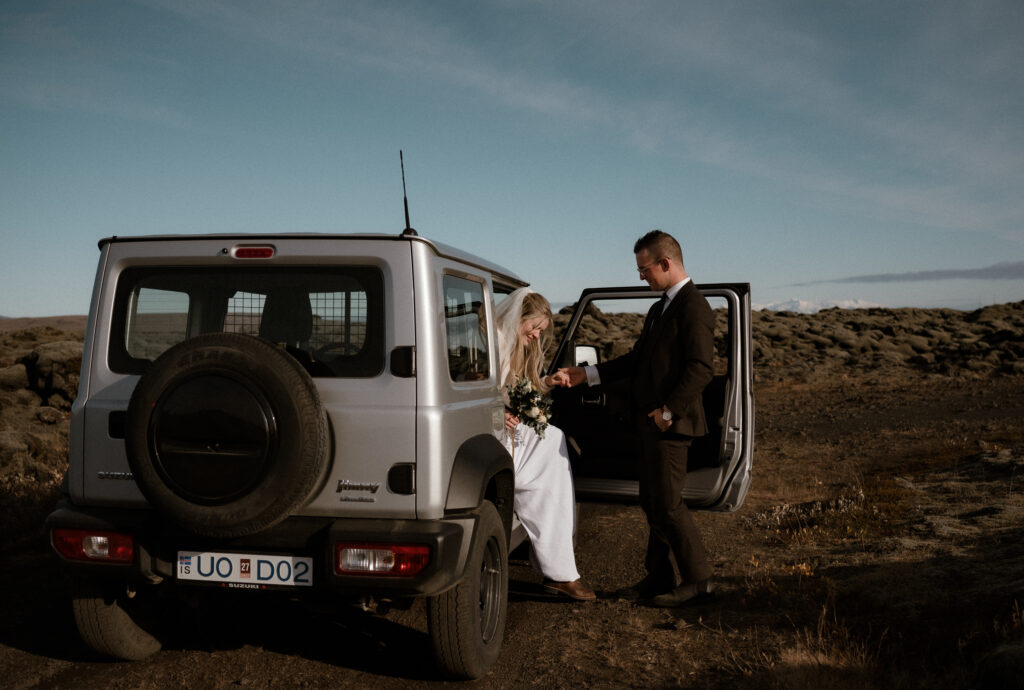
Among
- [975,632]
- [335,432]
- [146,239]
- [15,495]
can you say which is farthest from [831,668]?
[15,495]

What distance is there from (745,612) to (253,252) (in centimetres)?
341

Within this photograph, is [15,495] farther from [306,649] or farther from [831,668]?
[831,668]

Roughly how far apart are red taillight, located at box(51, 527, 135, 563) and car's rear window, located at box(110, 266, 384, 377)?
0.70m

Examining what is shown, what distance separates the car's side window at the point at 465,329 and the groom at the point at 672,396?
1080mm

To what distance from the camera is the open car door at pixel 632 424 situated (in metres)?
5.48

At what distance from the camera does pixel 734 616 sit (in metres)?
4.71

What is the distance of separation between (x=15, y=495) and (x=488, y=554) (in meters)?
6.05

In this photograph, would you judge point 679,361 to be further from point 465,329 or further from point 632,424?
point 465,329

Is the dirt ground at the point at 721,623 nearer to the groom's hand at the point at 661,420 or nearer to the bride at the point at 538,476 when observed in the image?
the bride at the point at 538,476

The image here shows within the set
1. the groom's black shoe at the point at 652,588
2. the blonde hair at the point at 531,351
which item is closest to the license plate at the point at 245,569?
→ the blonde hair at the point at 531,351

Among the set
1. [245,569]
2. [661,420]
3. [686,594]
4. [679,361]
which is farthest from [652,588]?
[245,569]

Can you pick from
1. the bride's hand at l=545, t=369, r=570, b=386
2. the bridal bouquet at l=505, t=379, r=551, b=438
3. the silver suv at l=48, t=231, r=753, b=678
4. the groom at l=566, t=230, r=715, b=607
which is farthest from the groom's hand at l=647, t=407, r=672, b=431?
the silver suv at l=48, t=231, r=753, b=678

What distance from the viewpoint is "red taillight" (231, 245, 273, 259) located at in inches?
136

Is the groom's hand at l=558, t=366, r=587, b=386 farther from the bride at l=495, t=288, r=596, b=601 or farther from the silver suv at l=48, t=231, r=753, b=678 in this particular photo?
the silver suv at l=48, t=231, r=753, b=678
